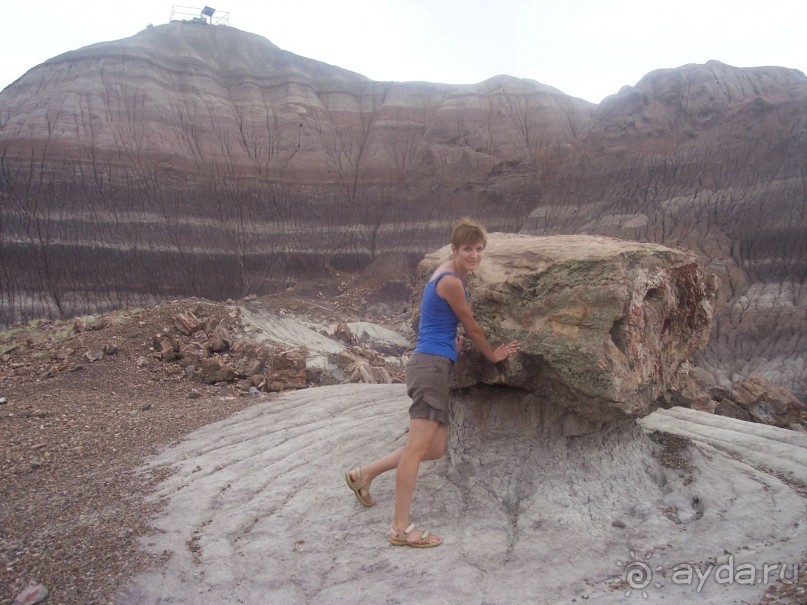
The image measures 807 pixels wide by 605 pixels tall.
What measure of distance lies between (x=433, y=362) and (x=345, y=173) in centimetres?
2628

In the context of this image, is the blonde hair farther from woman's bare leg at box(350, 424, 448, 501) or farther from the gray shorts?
woman's bare leg at box(350, 424, 448, 501)

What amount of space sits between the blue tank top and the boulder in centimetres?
51

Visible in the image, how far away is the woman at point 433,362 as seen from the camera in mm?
3330

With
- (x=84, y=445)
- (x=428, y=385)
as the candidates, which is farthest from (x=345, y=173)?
(x=428, y=385)

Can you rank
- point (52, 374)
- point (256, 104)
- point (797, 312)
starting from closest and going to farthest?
1. point (52, 374)
2. point (797, 312)
3. point (256, 104)

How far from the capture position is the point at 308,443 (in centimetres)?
490

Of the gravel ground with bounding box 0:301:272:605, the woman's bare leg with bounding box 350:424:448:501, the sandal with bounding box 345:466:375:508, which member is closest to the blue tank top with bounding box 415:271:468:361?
the woman's bare leg with bounding box 350:424:448:501

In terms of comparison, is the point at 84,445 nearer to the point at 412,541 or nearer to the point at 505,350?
the point at 412,541

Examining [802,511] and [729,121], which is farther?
[729,121]

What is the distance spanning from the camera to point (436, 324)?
3422 millimetres

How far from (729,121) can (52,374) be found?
24413mm

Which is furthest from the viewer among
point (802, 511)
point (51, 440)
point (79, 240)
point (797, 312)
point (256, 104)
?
point (256, 104)

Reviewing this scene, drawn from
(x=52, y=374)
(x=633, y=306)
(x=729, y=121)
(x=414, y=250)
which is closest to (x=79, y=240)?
(x=414, y=250)

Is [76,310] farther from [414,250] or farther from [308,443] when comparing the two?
[308,443]
